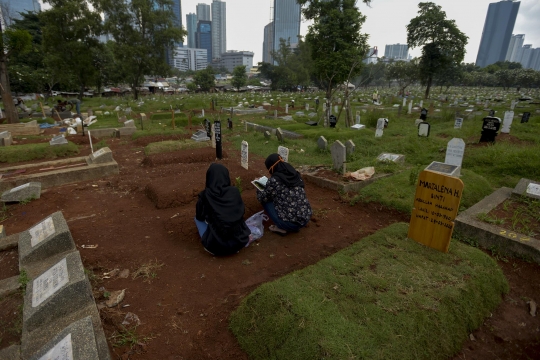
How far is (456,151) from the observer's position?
22.9 feet

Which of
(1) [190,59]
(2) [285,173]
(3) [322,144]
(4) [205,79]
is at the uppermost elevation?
(1) [190,59]

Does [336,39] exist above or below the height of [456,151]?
above

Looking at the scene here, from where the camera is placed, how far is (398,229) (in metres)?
4.38

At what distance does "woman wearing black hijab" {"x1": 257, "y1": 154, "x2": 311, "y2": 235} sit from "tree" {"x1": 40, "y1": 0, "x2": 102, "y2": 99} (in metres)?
29.8

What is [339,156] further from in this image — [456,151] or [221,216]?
[221,216]

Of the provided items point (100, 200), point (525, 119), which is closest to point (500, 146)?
point (525, 119)

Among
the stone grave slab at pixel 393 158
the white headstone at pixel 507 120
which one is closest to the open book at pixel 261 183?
the stone grave slab at pixel 393 158

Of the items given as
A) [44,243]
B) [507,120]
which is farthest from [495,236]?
[507,120]

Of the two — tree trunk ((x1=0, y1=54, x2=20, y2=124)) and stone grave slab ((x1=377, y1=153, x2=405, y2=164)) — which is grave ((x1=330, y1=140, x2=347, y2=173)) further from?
tree trunk ((x1=0, y1=54, x2=20, y2=124))

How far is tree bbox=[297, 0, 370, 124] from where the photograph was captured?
16.1 metres

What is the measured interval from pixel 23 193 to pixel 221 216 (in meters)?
5.15

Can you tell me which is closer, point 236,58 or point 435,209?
point 435,209

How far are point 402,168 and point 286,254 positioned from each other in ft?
16.8

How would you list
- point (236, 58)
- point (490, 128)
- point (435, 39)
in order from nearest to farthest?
point (490, 128) → point (435, 39) → point (236, 58)
